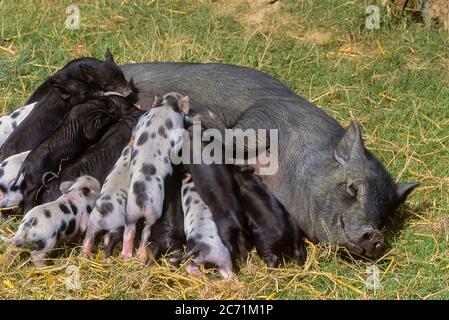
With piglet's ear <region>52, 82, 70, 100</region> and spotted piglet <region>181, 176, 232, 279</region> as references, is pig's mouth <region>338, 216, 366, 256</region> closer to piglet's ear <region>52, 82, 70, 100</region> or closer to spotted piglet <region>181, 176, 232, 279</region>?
spotted piglet <region>181, 176, 232, 279</region>

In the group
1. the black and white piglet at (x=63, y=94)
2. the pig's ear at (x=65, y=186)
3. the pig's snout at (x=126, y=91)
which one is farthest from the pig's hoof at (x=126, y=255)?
the pig's snout at (x=126, y=91)

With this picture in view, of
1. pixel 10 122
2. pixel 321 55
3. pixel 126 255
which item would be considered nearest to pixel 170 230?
pixel 126 255

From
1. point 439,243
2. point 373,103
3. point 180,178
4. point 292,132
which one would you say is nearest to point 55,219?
point 180,178

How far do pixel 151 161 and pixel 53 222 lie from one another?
28.9 inches

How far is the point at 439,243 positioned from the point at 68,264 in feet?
8.02

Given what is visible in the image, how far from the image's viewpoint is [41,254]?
5.75 meters

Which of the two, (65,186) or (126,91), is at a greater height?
(126,91)

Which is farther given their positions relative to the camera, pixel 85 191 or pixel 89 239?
pixel 85 191

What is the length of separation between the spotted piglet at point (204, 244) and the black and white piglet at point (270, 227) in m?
0.28

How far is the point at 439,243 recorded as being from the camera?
6230 millimetres

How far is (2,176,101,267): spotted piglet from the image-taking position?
566 centimetres

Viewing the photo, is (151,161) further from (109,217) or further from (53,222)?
(53,222)

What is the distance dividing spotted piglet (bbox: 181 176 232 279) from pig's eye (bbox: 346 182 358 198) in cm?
89

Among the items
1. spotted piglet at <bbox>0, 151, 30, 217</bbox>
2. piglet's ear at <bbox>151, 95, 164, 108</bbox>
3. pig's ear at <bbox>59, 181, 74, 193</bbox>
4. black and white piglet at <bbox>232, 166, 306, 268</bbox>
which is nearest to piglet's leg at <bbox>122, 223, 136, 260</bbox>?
pig's ear at <bbox>59, 181, 74, 193</bbox>
